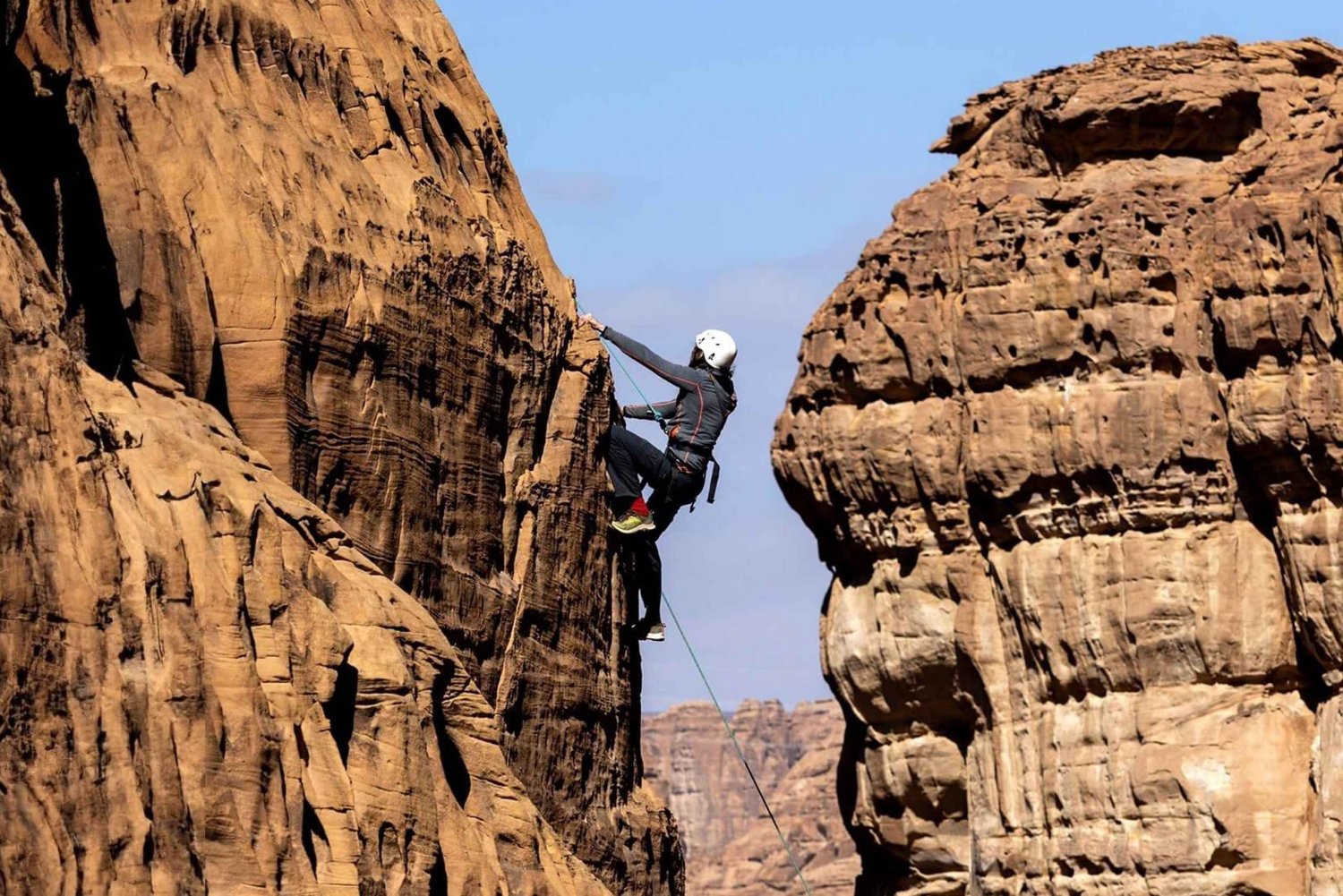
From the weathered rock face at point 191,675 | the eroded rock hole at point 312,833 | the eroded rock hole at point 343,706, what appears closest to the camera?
the weathered rock face at point 191,675

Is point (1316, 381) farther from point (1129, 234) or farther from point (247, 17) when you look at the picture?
point (247, 17)

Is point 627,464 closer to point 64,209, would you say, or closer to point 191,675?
point 64,209

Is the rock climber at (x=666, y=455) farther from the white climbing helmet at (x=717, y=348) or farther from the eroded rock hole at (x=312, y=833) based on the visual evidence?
the eroded rock hole at (x=312, y=833)

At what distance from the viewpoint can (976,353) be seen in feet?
151

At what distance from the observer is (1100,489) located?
44.4 m

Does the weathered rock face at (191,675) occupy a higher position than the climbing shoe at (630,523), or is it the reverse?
the climbing shoe at (630,523)

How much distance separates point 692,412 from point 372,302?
5245mm

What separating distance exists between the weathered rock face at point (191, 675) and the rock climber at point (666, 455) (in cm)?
640

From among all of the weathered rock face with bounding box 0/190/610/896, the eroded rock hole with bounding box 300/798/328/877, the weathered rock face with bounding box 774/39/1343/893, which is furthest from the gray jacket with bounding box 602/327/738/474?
the weathered rock face with bounding box 774/39/1343/893

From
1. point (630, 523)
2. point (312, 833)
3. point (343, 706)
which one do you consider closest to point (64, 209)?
point (343, 706)

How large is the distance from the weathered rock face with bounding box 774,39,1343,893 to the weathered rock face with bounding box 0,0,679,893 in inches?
586

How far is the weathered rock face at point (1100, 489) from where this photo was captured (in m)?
42.8

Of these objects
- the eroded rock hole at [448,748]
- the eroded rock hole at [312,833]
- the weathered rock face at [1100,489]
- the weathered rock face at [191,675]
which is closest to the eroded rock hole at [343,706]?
the weathered rock face at [191,675]

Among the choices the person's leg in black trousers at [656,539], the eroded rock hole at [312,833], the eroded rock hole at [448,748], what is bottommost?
the eroded rock hole at [312,833]
